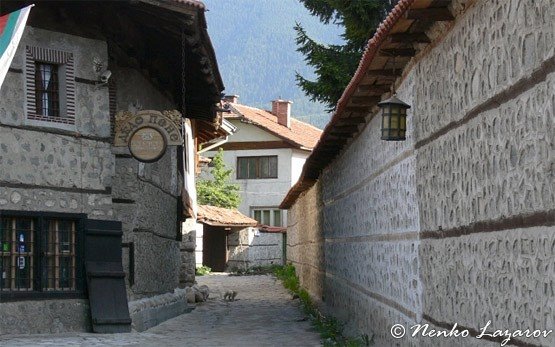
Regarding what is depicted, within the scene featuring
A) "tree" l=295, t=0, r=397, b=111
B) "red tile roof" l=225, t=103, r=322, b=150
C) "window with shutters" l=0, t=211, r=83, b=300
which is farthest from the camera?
"red tile roof" l=225, t=103, r=322, b=150

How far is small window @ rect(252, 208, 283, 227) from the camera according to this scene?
51.3 m

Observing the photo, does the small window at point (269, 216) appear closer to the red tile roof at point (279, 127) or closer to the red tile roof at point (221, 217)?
the red tile roof at point (279, 127)

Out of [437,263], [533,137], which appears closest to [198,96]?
[437,263]

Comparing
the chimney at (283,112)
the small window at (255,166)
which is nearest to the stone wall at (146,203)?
the small window at (255,166)

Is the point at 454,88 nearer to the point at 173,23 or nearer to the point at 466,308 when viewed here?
the point at 466,308

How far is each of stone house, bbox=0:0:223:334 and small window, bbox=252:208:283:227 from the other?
119ft

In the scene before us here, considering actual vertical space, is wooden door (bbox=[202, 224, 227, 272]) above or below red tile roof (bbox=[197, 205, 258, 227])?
below

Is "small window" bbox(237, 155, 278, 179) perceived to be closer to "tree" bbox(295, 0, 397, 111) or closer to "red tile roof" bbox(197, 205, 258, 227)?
"red tile roof" bbox(197, 205, 258, 227)

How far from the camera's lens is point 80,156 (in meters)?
13.0

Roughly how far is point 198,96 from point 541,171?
13718mm

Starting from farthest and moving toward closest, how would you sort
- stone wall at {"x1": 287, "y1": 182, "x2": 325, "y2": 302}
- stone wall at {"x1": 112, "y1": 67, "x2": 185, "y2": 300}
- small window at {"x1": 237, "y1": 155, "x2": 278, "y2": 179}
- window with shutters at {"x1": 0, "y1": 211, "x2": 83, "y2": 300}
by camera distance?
small window at {"x1": 237, "y1": 155, "x2": 278, "y2": 179}, stone wall at {"x1": 287, "y1": 182, "x2": 325, "y2": 302}, stone wall at {"x1": 112, "y1": 67, "x2": 185, "y2": 300}, window with shutters at {"x1": 0, "y1": 211, "x2": 83, "y2": 300}

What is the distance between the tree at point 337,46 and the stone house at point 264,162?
27.8m


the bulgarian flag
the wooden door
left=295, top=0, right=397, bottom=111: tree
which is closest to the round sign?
the bulgarian flag

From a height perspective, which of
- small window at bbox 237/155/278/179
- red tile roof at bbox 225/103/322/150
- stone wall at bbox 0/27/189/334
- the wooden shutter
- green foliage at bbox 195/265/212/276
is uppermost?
red tile roof at bbox 225/103/322/150
